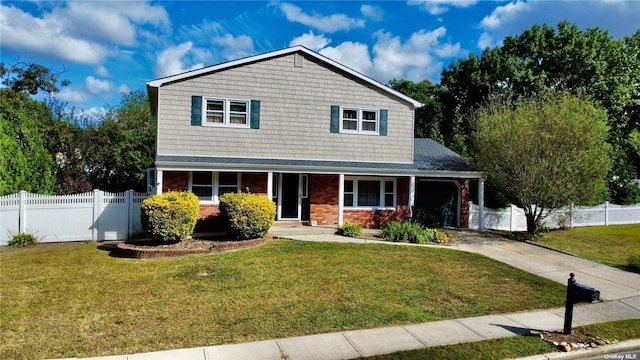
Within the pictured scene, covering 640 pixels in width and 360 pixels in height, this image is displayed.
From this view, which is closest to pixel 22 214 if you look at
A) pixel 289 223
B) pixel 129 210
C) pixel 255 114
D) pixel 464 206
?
pixel 129 210

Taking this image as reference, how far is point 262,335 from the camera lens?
5.85 meters

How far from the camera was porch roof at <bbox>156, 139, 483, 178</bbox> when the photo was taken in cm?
1367

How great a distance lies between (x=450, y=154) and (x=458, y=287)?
11531 mm

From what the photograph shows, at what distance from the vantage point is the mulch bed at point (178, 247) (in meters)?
10.6

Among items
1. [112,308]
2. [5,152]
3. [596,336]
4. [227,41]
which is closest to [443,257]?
[596,336]

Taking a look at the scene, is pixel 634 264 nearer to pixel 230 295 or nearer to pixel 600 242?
pixel 600 242

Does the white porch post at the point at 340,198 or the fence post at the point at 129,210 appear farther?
the white porch post at the point at 340,198

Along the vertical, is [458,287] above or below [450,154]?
below

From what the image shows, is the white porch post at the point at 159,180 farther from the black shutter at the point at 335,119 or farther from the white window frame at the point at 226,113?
the black shutter at the point at 335,119

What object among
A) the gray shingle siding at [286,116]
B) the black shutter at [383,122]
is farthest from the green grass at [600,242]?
the black shutter at [383,122]

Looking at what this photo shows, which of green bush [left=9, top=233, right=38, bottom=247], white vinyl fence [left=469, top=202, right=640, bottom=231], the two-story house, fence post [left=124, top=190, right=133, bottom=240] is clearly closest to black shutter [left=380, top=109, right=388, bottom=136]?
the two-story house

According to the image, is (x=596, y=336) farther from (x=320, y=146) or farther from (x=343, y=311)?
(x=320, y=146)

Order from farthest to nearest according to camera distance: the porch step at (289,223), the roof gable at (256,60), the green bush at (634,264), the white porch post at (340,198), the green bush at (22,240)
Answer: the porch step at (289,223) → the white porch post at (340,198) → the roof gable at (256,60) → the green bush at (22,240) → the green bush at (634,264)

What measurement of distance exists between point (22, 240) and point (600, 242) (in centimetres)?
2074
